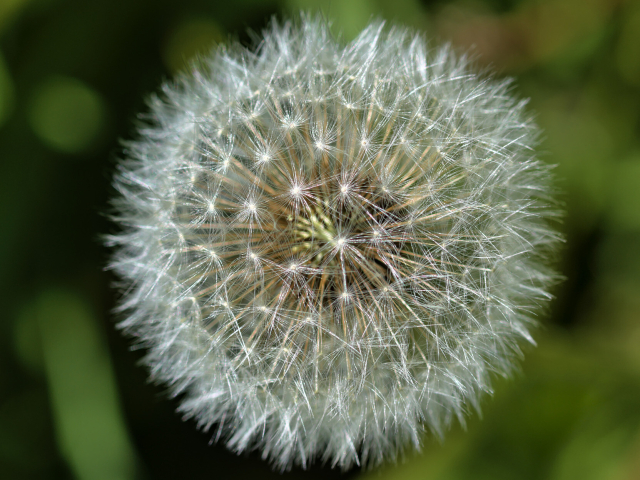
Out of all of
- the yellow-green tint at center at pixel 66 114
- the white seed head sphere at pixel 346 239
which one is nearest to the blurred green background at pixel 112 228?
the yellow-green tint at center at pixel 66 114

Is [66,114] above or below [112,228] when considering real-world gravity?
above

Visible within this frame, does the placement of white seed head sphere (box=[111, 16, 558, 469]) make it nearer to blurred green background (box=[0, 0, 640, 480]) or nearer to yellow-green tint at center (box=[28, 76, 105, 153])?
blurred green background (box=[0, 0, 640, 480])

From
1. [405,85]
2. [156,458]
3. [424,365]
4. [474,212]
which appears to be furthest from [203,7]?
[156,458]

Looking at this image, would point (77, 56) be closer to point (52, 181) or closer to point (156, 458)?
point (52, 181)

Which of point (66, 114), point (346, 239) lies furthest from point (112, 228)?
point (346, 239)

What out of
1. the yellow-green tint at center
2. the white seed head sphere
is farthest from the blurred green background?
the white seed head sphere

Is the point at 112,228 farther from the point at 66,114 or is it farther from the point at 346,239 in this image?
the point at 346,239
